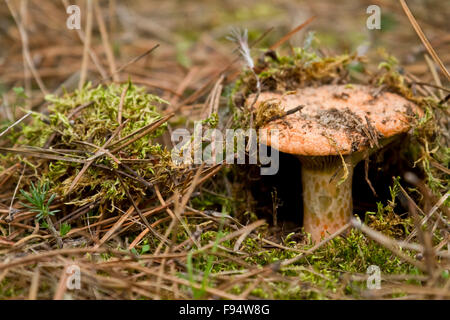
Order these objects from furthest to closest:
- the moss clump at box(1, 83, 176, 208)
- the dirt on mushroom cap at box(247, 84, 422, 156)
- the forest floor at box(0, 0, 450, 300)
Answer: the moss clump at box(1, 83, 176, 208) < the dirt on mushroom cap at box(247, 84, 422, 156) < the forest floor at box(0, 0, 450, 300)

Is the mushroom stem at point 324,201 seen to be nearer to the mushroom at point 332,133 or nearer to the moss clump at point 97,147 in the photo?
the mushroom at point 332,133

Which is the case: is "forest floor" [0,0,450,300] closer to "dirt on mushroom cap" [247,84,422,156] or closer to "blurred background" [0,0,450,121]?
"dirt on mushroom cap" [247,84,422,156]

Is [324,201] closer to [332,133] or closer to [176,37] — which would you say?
[332,133]

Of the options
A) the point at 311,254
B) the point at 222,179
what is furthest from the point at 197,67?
the point at 311,254

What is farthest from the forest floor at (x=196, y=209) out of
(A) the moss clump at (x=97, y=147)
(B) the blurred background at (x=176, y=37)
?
(B) the blurred background at (x=176, y=37)

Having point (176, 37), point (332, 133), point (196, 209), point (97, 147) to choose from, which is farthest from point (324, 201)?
point (176, 37)

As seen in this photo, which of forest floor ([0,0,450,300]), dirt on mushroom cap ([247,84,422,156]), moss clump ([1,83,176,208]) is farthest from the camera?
moss clump ([1,83,176,208])

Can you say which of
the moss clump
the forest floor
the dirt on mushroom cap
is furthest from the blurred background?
the dirt on mushroom cap

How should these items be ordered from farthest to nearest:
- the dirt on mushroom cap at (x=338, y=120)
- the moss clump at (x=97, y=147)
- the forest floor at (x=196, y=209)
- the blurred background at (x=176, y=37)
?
the blurred background at (x=176, y=37) < the moss clump at (x=97, y=147) < the dirt on mushroom cap at (x=338, y=120) < the forest floor at (x=196, y=209)
